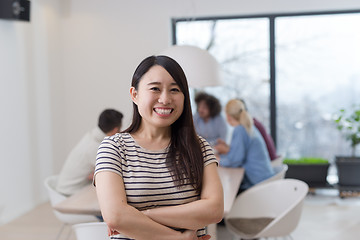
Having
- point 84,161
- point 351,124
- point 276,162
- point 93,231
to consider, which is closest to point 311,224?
point 276,162

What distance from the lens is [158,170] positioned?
1.60 metres

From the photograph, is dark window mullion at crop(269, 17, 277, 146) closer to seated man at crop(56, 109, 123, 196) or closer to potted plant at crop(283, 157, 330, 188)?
potted plant at crop(283, 157, 330, 188)

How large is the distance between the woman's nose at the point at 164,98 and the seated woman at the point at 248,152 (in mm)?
2719

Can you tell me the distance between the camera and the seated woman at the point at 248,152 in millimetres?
4266

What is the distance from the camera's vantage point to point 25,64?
18.2 ft

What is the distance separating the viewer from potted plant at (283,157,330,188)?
604 centimetres

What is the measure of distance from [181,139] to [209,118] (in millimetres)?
4062

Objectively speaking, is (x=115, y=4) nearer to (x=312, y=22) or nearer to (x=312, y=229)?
(x=312, y=22)

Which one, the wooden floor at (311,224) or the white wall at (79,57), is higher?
the white wall at (79,57)

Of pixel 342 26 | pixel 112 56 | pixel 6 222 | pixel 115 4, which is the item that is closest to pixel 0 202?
pixel 6 222

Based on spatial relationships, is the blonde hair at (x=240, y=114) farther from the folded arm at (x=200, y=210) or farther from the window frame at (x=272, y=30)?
the folded arm at (x=200, y=210)

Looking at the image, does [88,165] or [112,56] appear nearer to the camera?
[88,165]

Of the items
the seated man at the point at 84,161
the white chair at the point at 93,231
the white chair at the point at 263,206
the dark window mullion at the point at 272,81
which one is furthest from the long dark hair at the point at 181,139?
the dark window mullion at the point at 272,81

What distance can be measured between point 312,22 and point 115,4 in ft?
8.14
